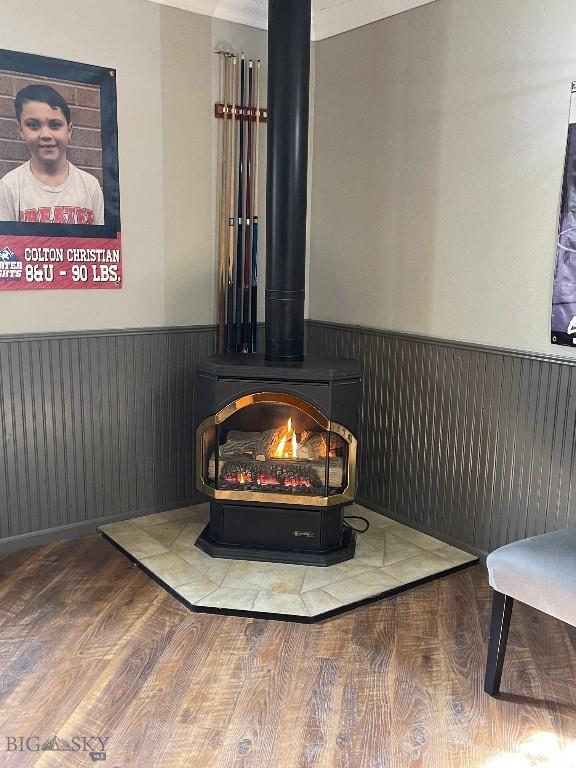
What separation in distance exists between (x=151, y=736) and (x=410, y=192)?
8.31ft

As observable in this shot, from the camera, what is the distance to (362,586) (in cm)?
287

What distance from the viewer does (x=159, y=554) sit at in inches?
123

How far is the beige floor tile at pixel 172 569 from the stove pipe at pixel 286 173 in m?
0.99

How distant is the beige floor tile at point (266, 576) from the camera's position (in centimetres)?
285

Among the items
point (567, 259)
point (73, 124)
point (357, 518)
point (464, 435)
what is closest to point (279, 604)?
point (357, 518)

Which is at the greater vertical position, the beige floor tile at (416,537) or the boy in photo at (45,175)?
the boy in photo at (45,175)

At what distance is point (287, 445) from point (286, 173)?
1.20 metres

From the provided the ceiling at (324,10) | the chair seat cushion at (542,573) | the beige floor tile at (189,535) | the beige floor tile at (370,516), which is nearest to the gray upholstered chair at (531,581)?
the chair seat cushion at (542,573)

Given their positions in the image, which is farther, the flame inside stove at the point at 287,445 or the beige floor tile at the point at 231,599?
the flame inside stove at the point at 287,445

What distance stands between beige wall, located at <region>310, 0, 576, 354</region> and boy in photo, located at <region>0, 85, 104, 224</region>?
4.35 feet

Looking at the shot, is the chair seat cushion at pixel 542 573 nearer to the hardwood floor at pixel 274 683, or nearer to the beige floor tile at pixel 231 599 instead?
the hardwood floor at pixel 274 683

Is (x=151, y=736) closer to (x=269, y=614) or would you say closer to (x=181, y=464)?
(x=269, y=614)

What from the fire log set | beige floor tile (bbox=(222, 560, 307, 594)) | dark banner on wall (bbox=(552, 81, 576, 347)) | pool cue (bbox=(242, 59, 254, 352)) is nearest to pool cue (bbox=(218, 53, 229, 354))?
pool cue (bbox=(242, 59, 254, 352))

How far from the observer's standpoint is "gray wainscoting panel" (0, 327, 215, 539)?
3.15m
